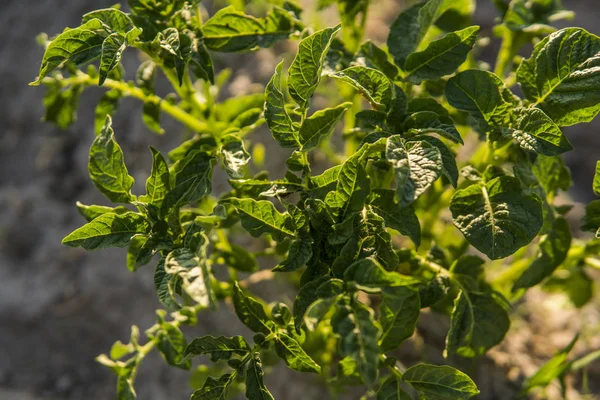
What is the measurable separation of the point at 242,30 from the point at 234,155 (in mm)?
305

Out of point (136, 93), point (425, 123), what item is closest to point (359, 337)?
point (425, 123)

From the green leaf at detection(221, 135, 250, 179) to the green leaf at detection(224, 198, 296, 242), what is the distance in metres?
0.05

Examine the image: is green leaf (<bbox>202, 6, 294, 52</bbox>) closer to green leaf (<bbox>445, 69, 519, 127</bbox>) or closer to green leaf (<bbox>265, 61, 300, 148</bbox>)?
green leaf (<bbox>265, 61, 300, 148</bbox>)

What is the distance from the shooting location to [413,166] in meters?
0.92

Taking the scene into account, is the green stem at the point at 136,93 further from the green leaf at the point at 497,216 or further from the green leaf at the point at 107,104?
the green leaf at the point at 497,216

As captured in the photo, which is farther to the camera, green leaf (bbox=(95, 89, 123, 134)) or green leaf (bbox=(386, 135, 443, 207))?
green leaf (bbox=(95, 89, 123, 134))

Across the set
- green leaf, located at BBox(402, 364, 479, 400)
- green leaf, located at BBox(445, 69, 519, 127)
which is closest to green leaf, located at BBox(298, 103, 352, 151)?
green leaf, located at BBox(445, 69, 519, 127)

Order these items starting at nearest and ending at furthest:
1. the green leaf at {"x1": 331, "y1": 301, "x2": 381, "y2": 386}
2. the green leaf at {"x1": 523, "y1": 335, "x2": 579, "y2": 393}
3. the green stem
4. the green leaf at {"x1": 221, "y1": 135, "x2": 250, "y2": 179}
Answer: the green leaf at {"x1": 331, "y1": 301, "x2": 381, "y2": 386}
the green leaf at {"x1": 221, "y1": 135, "x2": 250, "y2": 179}
the green stem
the green leaf at {"x1": 523, "y1": 335, "x2": 579, "y2": 393}

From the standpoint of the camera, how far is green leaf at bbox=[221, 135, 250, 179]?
1.06 m

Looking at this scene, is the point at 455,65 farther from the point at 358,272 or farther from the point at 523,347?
the point at 523,347

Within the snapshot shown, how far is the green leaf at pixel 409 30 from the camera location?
1.21 metres

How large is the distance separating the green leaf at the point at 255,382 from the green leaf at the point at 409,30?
66 cm

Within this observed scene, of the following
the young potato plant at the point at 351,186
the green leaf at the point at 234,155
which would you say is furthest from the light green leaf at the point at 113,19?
the green leaf at the point at 234,155

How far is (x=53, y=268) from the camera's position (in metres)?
2.27
